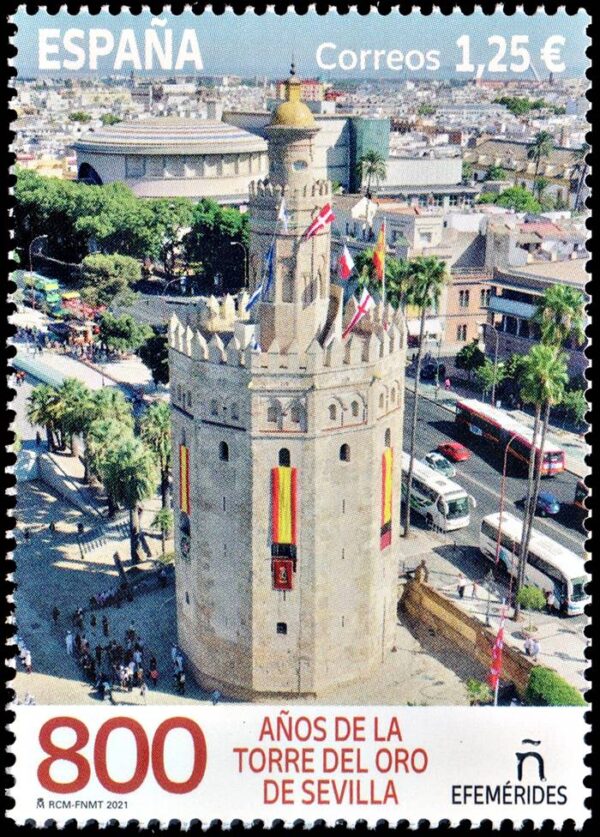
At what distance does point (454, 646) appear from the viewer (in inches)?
2085

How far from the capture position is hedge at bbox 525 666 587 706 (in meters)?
45.5

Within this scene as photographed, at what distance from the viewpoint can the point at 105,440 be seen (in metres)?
65.8

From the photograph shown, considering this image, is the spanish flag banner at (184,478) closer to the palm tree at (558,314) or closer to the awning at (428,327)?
the palm tree at (558,314)

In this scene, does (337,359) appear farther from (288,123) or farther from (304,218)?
(288,123)

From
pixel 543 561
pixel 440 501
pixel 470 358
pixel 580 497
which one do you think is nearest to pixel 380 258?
pixel 543 561

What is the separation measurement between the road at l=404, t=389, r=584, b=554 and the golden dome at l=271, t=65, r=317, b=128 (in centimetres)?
2973

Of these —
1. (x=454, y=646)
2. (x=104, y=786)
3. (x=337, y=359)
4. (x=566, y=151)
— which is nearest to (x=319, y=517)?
(x=337, y=359)

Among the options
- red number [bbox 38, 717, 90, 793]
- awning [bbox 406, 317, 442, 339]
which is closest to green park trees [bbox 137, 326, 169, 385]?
awning [bbox 406, 317, 442, 339]

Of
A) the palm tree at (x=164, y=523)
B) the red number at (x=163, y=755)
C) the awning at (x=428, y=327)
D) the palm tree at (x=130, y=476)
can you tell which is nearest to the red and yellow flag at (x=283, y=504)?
the red number at (x=163, y=755)

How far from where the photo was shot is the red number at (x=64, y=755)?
34.6m

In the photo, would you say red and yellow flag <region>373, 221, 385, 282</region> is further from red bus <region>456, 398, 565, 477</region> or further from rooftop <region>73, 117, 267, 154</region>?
rooftop <region>73, 117, 267, 154</region>

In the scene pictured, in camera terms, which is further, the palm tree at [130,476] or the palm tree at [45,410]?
the palm tree at [45,410]

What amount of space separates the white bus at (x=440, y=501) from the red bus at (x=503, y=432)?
22.7 ft

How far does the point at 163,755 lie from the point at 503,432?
47.0m
